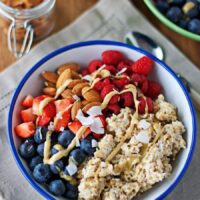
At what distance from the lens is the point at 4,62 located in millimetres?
1314

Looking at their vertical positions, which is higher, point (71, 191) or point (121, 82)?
point (121, 82)

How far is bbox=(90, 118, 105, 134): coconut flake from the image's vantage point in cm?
104

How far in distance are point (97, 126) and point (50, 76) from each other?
0.21 m

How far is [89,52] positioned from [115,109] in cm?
21

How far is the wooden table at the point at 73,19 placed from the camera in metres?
1.33

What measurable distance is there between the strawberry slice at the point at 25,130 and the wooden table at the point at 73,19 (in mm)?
281

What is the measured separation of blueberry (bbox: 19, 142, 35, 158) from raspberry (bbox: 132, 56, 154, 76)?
335 mm

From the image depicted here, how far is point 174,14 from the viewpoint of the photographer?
1321 millimetres

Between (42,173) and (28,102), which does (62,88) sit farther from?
(42,173)

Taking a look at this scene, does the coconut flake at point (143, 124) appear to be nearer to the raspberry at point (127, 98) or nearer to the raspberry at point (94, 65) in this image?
the raspberry at point (127, 98)

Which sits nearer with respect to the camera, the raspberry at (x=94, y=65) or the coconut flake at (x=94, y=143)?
the coconut flake at (x=94, y=143)

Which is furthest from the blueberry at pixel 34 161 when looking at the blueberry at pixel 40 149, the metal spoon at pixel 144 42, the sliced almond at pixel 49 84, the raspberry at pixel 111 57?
the metal spoon at pixel 144 42

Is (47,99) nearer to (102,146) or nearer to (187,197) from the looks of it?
(102,146)

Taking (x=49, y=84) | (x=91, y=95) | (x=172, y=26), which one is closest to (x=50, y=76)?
(x=49, y=84)
